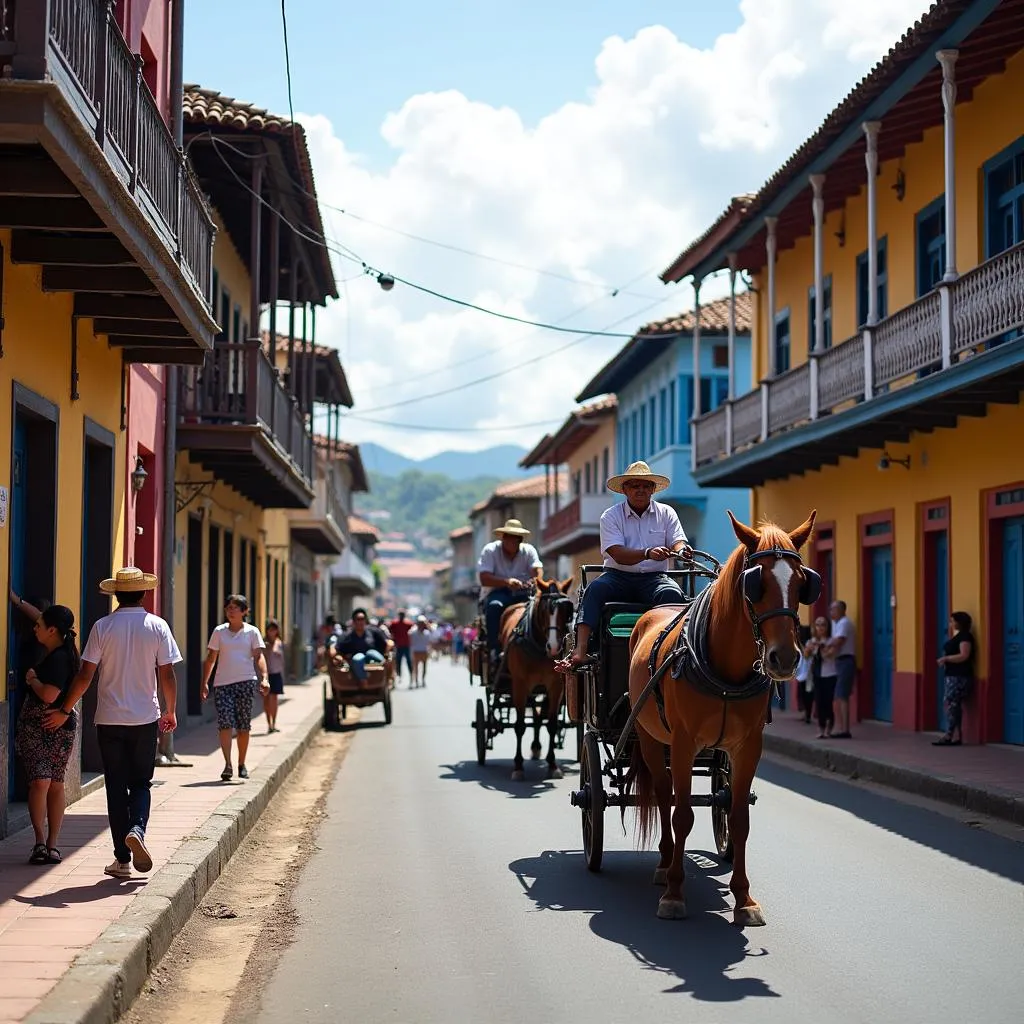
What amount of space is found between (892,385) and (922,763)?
282 inches

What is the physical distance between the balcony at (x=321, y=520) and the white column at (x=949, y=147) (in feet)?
66.2

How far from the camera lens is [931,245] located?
19625 millimetres

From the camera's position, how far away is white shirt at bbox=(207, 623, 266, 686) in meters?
13.5

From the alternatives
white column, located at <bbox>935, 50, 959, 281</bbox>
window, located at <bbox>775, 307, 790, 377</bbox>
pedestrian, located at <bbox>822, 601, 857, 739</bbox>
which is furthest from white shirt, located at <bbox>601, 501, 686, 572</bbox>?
window, located at <bbox>775, 307, 790, 377</bbox>

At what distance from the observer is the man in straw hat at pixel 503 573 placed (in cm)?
1555

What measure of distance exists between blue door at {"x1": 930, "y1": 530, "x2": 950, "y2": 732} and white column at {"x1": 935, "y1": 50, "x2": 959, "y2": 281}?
4647 millimetres

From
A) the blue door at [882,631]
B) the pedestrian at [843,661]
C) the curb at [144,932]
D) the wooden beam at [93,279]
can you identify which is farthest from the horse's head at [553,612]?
the blue door at [882,631]

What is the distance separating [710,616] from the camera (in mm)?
7613

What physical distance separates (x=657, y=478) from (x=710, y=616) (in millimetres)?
2162

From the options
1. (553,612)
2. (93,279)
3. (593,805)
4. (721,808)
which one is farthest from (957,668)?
(93,279)

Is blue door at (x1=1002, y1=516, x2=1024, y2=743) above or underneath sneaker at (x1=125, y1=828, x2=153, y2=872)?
above

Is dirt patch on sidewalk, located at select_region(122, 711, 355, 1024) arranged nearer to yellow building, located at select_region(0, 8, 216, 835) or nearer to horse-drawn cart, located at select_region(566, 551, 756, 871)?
yellow building, located at select_region(0, 8, 216, 835)

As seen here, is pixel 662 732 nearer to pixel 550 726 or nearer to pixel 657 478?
pixel 657 478

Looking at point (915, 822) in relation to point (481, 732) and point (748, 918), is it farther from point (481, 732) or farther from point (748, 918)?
point (481, 732)
